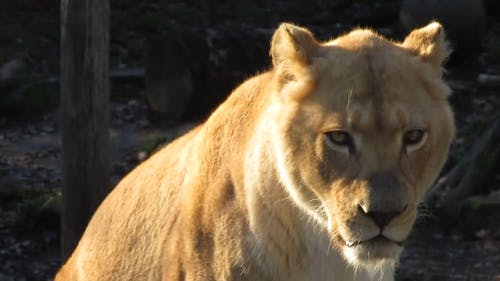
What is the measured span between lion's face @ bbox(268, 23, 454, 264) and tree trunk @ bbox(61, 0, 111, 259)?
319 cm

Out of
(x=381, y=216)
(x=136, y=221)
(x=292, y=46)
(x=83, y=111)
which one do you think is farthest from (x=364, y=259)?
(x=83, y=111)

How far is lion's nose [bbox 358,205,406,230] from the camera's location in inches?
138

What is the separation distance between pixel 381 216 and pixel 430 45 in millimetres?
670

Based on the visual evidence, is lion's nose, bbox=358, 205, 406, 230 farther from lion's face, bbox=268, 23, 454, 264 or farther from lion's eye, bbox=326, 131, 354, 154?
lion's eye, bbox=326, 131, 354, 154

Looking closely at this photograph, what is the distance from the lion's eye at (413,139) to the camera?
3557 millimetres

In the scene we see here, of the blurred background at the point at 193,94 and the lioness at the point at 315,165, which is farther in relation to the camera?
the blurred background at the point at 193,94

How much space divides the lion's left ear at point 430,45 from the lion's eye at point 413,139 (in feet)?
1.10

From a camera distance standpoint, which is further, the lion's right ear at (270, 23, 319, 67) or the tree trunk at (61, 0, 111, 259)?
the tree trunk at (61, 0, 111, 259)

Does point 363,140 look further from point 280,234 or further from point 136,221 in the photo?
point 136,221

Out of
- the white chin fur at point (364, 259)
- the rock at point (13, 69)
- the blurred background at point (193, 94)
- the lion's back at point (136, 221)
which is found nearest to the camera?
the white chin fur at point (364, 259)

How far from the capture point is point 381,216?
138 inches

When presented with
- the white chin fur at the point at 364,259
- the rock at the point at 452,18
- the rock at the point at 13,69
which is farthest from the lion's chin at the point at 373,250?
the rock at the point at 452,18

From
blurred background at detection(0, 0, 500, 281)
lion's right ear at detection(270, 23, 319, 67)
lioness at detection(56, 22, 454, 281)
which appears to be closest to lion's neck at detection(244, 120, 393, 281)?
lioness at detection(56, 22, 454, 281)

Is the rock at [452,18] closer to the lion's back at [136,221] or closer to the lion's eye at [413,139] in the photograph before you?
the lion's back at [136,221]
